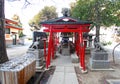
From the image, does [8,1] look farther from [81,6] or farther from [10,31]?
[10,31]

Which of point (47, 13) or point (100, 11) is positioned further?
point (47, 13)

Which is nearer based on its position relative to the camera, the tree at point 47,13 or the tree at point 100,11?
the tree at point 100,11

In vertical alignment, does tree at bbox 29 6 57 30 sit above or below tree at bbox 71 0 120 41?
above

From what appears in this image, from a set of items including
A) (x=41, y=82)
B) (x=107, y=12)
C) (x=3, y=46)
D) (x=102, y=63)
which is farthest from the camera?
(x=107, y=12)

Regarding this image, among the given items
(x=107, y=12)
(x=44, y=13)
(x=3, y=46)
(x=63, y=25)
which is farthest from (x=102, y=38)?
(x=3, y=46)

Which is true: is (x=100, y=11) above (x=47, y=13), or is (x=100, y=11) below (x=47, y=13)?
below

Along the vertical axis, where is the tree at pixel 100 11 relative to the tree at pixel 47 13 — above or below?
below

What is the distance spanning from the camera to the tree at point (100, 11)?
1345 cm

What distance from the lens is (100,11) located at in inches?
551

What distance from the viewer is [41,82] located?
285 inches

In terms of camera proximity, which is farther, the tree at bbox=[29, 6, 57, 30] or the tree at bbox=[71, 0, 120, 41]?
the tree at bbox=[29, 6, 57, 30]

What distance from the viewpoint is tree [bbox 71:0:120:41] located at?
44.1 ft

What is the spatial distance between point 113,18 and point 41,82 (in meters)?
9.16

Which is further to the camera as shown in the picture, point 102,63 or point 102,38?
point 102,38
